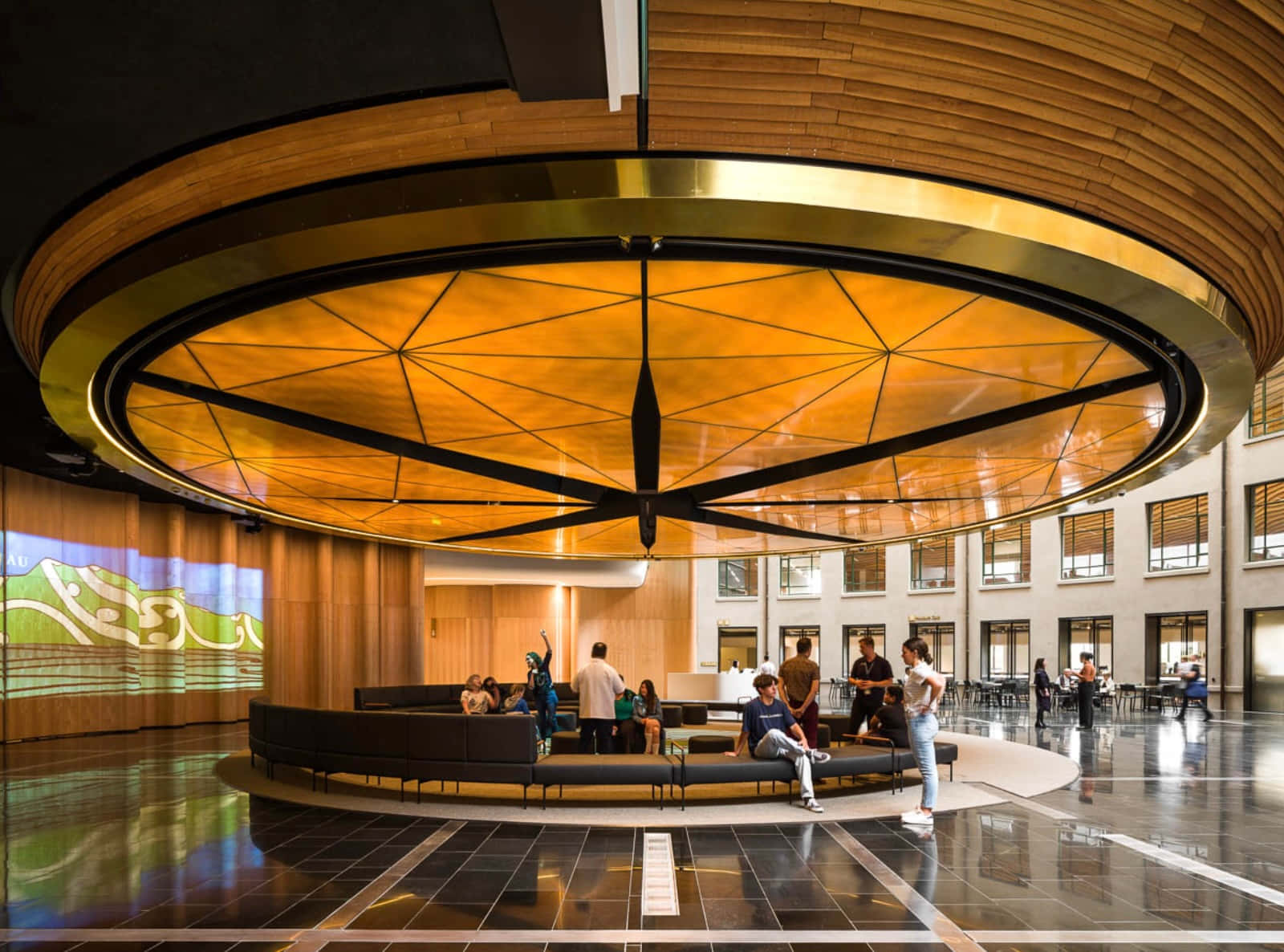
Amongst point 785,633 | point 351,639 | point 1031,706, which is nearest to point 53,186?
point 351,639

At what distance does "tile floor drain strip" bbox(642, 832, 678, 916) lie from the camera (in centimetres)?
643

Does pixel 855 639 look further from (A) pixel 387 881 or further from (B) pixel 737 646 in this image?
(A) pixel 387 881

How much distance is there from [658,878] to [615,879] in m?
0.33

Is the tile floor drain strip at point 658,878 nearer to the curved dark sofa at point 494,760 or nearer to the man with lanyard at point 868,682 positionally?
the curved dark sofa at point 494,760

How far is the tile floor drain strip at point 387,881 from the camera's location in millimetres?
6238

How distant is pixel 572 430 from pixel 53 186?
6021mm

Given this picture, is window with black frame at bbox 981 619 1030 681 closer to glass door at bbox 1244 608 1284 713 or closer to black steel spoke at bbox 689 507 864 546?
glass door at bbox 1244 608 1284 713

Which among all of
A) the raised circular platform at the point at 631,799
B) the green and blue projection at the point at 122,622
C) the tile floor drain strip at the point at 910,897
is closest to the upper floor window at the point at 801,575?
the green and blue projection at the point at 122,622

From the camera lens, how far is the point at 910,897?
6695mm

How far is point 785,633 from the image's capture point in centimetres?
4503

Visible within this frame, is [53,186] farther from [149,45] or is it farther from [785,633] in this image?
[785,633]

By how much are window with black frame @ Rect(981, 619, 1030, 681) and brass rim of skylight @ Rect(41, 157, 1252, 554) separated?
3340 centimetres

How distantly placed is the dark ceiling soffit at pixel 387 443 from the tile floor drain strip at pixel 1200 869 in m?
8.64

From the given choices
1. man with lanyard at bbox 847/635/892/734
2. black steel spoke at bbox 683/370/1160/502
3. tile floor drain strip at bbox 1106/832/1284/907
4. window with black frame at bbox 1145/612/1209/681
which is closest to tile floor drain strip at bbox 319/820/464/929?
tile floor drain strip at bbox 1106/832/1284/907
